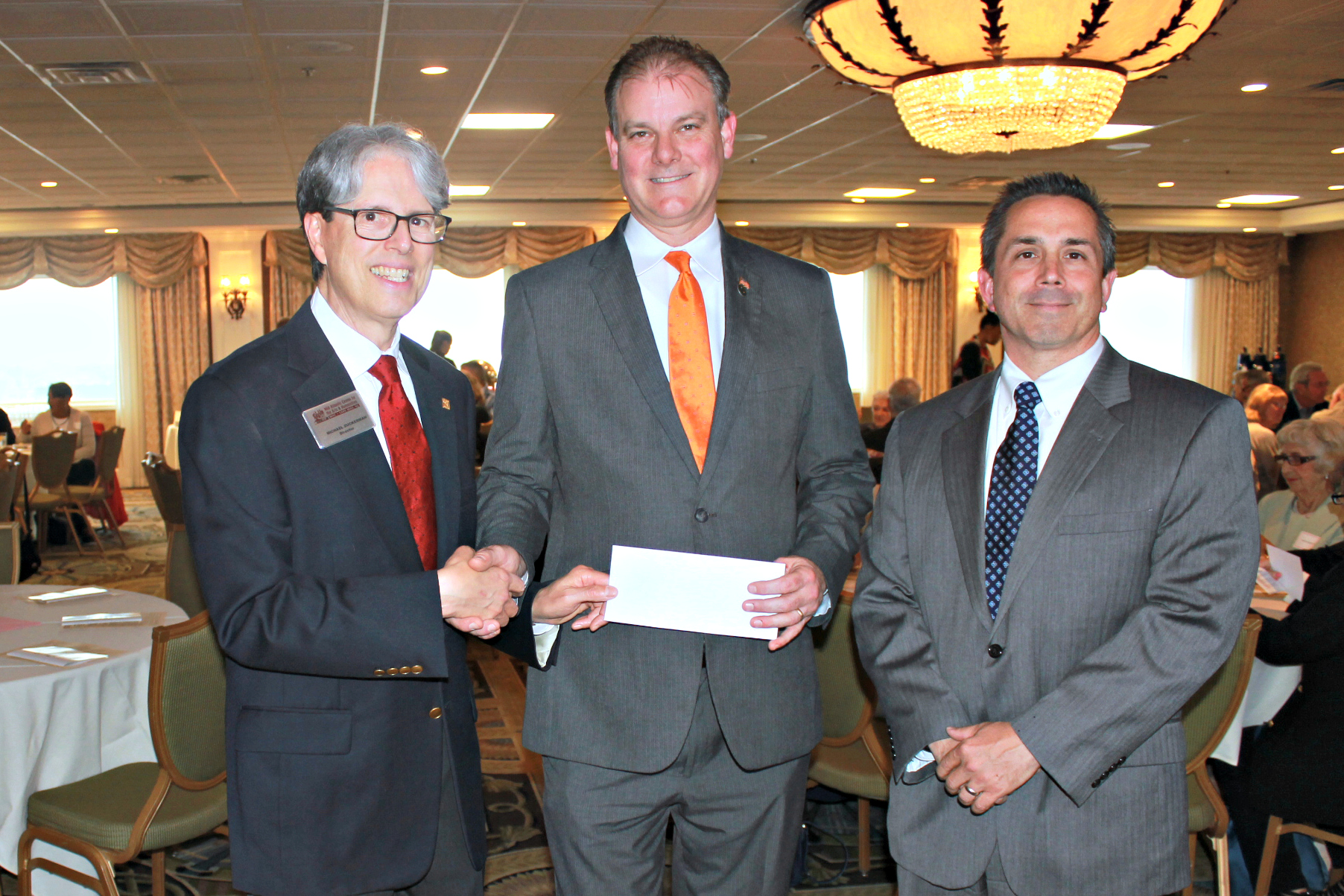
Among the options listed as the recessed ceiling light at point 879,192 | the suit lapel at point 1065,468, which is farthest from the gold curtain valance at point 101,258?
the suit lapel at point 1065,468

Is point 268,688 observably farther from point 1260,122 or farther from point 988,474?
point 1260,122

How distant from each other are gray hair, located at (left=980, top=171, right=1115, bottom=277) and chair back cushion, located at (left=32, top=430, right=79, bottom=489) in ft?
30.7

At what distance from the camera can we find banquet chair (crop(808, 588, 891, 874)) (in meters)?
3.06

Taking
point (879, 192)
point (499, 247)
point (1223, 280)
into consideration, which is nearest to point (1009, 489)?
point (879, 192)

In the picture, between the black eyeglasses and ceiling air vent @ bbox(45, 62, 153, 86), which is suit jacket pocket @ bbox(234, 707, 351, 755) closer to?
the black eyeglasses

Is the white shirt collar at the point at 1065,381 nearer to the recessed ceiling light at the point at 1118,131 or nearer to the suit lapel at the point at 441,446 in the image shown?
the suit lapel at the point at 441,446

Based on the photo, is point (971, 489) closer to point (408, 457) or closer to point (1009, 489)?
point (1009, 489)

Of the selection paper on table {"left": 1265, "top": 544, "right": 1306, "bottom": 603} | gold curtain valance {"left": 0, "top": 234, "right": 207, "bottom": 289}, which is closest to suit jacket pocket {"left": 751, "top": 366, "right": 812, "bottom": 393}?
paper on table {"left": 1265, "top": 544, "right": 1306, "bottom": 603}

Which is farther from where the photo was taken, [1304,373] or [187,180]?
[187,180]

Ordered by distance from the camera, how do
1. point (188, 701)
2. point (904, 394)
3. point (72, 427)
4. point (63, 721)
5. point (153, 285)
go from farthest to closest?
1. point (153, 285)
2. point (72, 427)
3. point (904, 394)
4. point (63, 721)
5. point (188, 701)

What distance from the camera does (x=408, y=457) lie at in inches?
68.0

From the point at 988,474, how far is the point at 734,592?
1.83 feet

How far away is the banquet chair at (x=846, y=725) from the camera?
306 centimetres

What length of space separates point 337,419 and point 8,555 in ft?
11.9
